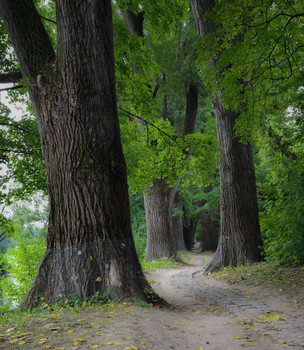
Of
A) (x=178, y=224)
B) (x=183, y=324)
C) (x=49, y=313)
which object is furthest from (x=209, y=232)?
(x=49, y=313)

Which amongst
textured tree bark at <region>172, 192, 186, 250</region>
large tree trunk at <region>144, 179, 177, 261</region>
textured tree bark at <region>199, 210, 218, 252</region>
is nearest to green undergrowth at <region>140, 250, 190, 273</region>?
large tree trunk at <region>144, 179, 177, 261</region>

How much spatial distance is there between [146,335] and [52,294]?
2044mm

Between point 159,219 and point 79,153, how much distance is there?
9.23m

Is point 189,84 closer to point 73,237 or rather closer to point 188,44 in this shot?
point 188,44

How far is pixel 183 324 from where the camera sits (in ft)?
12.7

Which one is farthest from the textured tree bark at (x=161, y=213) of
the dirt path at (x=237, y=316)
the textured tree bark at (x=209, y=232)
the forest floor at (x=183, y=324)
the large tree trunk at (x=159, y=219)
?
the textured tree bark at (x=209, y=232)

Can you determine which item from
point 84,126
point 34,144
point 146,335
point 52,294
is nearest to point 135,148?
point 34,144

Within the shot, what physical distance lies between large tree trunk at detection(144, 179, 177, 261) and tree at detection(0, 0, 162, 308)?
27.6 feet

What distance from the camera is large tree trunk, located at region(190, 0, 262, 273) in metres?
8.66

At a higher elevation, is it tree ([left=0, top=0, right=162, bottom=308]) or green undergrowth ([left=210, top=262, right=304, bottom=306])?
tree ([left=0, top=0, right=162, bottom=308])

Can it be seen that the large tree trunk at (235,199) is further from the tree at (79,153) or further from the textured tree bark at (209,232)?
the textured tree bark at (209,232)

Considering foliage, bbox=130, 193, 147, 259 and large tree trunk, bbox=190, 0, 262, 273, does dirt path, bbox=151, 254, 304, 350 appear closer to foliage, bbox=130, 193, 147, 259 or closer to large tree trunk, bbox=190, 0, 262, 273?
Answer: large tree trunk, bbox=190, 0, 262, 273

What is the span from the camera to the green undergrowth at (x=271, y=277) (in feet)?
18.0

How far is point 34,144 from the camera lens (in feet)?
27.1
